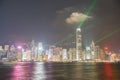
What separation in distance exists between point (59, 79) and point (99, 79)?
36.6ft

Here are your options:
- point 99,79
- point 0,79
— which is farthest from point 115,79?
point 0,79

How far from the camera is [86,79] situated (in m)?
80.4

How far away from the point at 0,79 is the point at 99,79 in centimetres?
2836

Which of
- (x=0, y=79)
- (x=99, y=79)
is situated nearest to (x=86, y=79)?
(x=99, y=79)

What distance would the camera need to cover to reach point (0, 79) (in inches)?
3238

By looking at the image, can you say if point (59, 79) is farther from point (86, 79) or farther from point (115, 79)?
point (115, 79)

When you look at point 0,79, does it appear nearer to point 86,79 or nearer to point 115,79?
point 86,79

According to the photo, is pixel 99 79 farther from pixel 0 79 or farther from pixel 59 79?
pixel 0 79

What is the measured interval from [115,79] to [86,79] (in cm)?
817

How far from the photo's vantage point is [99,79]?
79125mm

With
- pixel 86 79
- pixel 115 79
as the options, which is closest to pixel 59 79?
pixel 86 79

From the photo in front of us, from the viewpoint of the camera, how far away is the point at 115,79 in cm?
7750

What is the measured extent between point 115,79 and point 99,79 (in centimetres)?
445

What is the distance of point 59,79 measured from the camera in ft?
263
